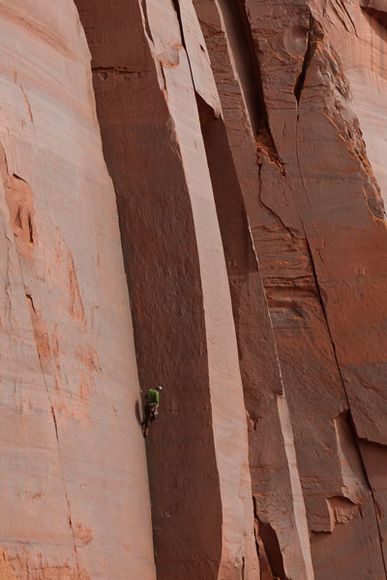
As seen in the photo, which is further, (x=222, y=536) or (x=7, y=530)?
(x=222, y=536)

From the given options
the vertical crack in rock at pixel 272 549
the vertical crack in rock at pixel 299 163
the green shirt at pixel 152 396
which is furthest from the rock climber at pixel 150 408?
the vertical crack in rock at pixel 299 163

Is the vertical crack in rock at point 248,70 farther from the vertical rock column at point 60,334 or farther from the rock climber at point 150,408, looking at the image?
the rock climber at point 150,408

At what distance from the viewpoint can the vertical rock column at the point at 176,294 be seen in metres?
5.97

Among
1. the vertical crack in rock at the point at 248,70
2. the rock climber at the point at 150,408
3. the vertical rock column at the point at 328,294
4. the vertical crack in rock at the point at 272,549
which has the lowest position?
the vertical crack in rock at the point at 272,549

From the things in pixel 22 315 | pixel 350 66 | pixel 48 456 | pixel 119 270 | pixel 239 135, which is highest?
pixel 350 66

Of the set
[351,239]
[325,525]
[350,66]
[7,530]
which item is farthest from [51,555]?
[350,66]

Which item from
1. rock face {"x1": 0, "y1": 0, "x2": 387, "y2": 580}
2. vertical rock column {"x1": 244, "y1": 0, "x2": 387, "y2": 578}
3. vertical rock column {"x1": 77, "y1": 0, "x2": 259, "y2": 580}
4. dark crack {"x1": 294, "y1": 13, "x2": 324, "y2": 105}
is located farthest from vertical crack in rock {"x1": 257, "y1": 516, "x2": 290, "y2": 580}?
dark crack {"x1": 294, "y1": 13, "x2": 324, "y2": 105}

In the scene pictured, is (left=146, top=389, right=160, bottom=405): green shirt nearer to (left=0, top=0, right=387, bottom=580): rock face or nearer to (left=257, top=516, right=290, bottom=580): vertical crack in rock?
(left=0, top=0, right=387, bottom=580): rock face

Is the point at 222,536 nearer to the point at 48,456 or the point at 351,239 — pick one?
the point at 48,456

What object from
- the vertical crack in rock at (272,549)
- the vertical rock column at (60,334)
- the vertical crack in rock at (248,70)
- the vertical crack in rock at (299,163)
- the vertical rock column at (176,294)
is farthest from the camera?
the vertical crack in rock at (248,70)

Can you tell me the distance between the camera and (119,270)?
6.22 m

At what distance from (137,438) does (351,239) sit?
2.70 metres

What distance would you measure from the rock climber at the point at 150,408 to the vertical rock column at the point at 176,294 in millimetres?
63

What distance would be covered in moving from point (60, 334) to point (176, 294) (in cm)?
94
